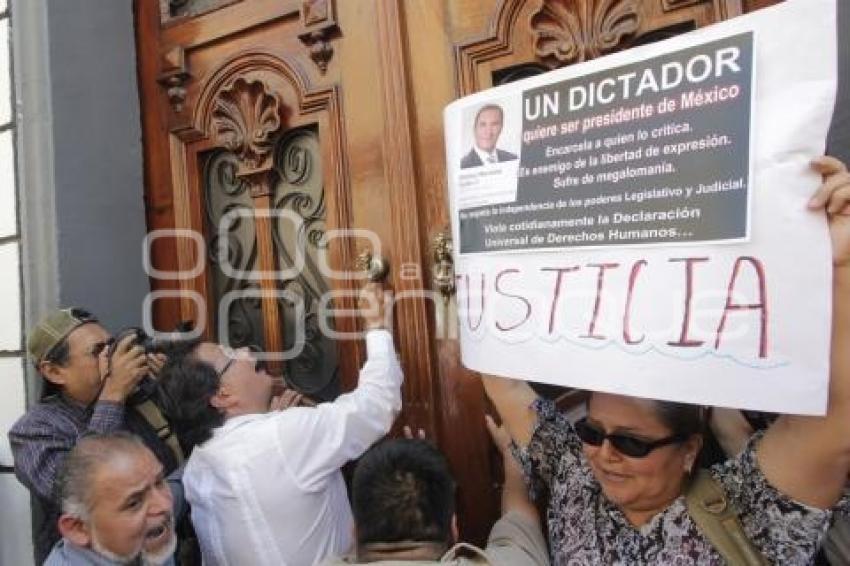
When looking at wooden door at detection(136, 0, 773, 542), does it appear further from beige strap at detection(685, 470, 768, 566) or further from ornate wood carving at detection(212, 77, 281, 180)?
beige strap at detection(685, 470, 768, 566)

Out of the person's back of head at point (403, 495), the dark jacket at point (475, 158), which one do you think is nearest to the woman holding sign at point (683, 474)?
the person's back of head at point (403, 495)

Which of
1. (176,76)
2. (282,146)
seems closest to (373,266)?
(282,146)

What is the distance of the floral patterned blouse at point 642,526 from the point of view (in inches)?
42.1

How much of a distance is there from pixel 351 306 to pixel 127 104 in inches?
40.0

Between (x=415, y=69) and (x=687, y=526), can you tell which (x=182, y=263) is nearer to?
(x=415, y=69)

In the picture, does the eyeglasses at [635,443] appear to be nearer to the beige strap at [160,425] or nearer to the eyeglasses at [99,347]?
the beige strap at [160,425]

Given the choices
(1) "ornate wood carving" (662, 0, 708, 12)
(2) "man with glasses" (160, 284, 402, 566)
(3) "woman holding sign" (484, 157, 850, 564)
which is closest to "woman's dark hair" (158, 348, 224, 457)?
(2) "man with glasses" (160, 284, 402, 566)

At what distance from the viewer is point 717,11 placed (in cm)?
145

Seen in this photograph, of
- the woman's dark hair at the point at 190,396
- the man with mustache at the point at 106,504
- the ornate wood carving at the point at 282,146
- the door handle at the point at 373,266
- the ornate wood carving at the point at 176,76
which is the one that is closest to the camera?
the man with mustache at the point at 106,504

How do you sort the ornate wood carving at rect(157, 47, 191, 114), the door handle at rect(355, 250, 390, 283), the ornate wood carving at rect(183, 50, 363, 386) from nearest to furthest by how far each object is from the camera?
the door handle at rect(355, 250, 390, 283)
the ornate wood carving at rect(183, 50, 363, 386)
the ornate wood carving at rect(157, 47, 191, 114)

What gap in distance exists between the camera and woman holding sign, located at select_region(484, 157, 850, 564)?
0.99 meters

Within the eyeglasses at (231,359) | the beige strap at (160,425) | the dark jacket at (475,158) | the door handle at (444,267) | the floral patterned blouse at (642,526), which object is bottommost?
the floral patterned blouse at (642,526)

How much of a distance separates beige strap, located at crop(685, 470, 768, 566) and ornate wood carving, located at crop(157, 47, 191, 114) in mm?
1797

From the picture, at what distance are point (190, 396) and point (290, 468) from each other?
1.04 ft
